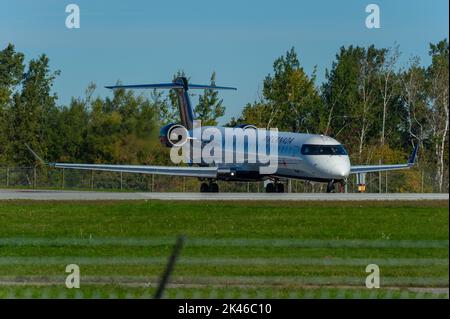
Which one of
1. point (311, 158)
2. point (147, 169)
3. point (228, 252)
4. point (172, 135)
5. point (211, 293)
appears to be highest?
point (172, 135)

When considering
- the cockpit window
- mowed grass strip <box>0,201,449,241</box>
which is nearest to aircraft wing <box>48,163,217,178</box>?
the cockpit window

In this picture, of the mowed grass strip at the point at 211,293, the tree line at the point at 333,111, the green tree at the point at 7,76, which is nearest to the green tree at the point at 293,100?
the tree line at the point at 333,111

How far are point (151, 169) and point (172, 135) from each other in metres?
1.94

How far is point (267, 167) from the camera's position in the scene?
5216 centimetres

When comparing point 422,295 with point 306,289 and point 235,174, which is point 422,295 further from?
point 235,174

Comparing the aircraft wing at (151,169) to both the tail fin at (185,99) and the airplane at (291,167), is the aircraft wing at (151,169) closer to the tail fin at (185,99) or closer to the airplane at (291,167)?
the airplane at (291,167)

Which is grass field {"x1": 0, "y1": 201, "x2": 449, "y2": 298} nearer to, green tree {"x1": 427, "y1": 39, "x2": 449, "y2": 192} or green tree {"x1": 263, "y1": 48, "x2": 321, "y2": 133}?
green tree {"x1": 427, "y1": 39, "x2": 449, "y2": 192}

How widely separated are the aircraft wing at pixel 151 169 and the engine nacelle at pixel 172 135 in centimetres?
131

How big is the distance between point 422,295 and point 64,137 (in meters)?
39.9

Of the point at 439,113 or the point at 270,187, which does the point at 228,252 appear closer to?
the point at 270,187

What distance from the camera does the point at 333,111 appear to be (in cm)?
6675

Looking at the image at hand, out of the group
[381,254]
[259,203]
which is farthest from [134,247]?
[259,203]

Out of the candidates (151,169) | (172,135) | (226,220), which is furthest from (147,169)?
(226,220)
